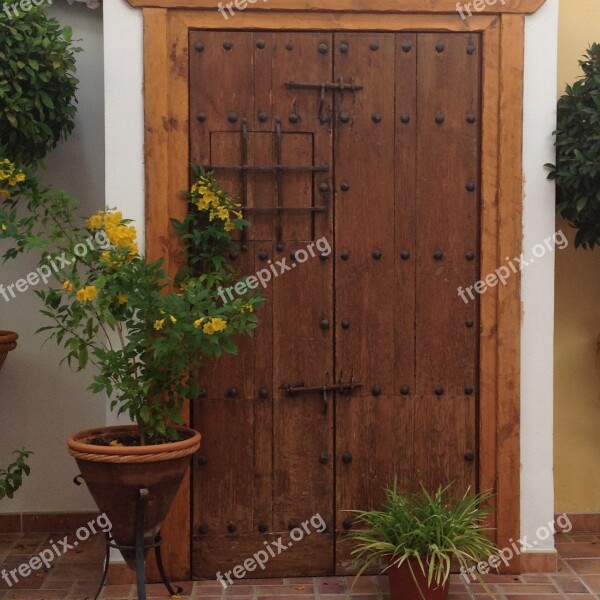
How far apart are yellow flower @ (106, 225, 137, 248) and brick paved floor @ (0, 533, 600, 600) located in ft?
5.39

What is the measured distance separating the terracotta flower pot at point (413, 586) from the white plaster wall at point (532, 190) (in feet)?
2.50

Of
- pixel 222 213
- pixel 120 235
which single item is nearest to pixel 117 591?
pixel 120 235

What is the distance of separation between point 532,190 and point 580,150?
0.29m

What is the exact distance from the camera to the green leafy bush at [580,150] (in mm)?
4473

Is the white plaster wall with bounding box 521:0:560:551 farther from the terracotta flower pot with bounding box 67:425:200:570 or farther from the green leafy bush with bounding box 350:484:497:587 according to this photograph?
the terracotta flower pot with bounding box 67:425:200:570

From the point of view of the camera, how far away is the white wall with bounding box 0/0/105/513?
5195 millimetres

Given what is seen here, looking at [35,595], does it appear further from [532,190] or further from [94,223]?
[532,190]

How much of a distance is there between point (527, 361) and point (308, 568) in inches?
58.5

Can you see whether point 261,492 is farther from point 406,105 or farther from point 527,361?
point 406,105

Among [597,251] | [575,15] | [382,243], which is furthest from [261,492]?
[575,15]

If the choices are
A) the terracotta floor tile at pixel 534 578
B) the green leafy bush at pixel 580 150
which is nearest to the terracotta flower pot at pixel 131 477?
the terracotta floor tile at pixel 534 578

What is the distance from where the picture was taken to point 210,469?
4613 mm

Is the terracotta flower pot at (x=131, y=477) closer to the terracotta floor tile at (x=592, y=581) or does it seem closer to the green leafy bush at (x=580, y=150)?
the terracotta floor tile at (x=592, y=581)

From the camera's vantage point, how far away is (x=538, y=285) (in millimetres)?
4641
